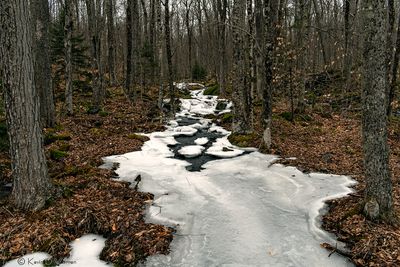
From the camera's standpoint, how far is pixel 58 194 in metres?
5.86

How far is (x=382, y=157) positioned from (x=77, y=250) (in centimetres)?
508

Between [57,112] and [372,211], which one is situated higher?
[57,112]

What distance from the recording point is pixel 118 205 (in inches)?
236

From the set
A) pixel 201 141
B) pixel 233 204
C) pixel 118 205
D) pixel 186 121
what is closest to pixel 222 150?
pixel 201 141

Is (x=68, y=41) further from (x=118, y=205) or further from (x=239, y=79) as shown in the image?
(x=118, y=205)

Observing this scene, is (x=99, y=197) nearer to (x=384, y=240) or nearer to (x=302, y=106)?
(x=384, y=240)

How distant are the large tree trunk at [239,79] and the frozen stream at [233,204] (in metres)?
1.60

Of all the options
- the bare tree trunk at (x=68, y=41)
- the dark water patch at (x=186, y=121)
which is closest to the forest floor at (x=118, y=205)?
the bare tree trunk at (x=68, y=41)

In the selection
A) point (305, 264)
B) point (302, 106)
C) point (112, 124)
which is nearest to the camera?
point (305, 264)

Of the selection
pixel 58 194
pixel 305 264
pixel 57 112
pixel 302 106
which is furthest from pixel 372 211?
pixel 57 112

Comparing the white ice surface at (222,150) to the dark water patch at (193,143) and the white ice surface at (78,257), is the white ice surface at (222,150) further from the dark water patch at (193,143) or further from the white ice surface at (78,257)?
the white ice surface at (78,257)

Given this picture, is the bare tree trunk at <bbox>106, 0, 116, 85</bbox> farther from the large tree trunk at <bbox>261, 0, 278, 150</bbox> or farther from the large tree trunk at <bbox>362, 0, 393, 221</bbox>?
the large tree trunk at <bbox>362, 0, 393, 221</bbox>

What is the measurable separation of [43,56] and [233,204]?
376 inches

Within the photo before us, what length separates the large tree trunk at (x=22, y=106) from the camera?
497 centimetres
